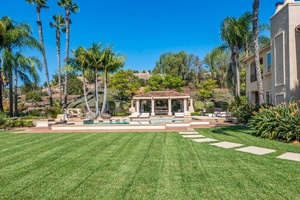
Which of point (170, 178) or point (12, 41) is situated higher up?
point (12, 41)

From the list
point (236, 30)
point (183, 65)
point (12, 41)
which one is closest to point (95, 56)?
point (12, 41)

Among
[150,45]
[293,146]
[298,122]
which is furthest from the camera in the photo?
[150,45]

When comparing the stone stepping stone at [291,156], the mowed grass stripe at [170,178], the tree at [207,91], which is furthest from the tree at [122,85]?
the stone stepping stone at [291,156]

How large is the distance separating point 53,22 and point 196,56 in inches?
1261

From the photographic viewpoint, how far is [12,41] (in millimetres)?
18812

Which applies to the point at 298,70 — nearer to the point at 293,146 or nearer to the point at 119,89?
the point at 293,146

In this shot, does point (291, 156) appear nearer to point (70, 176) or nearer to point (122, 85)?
point (70, 176)

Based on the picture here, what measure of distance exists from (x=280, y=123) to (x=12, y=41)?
22247 millimetres

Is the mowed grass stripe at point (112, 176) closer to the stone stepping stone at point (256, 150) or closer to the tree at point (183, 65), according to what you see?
the stone stepping stone at point (256, 150)

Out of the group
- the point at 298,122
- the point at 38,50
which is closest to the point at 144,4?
the point at 38,50

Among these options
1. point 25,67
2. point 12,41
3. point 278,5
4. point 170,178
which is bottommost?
point 170,178

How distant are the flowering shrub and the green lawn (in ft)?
4.56

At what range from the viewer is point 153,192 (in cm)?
339

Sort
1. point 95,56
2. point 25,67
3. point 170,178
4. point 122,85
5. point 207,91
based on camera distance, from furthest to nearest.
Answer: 1. point 122,85
2. point 207,91
3. point 95,56
4. point 25,67
5. point 170,178
